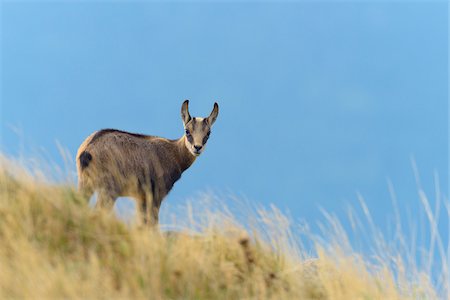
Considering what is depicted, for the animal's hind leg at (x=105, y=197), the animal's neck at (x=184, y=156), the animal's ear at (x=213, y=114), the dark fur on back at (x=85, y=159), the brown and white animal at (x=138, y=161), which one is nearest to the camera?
the animal's hind leg at (x=105, y=197)

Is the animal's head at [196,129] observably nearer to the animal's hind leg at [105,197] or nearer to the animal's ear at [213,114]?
the animal's ear at [213,114]

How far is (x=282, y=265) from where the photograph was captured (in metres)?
7.01

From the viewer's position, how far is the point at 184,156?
1255 centimetres

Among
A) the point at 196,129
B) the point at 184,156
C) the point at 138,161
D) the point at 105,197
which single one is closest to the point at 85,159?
the point at 105,197

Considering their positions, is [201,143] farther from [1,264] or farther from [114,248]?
[1,264]

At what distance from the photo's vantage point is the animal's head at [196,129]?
11744mm

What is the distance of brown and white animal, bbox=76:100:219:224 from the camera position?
1021 centimetres

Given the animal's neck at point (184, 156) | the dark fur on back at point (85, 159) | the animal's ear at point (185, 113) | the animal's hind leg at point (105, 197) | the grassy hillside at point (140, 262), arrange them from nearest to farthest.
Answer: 1. the grassy hillside at point (140, 262)
2. the animal's hind leg at point (105, 197)
3. the dark fur on back at point (85, 159)
4. the animal's ear at point (185, 113)
5. the animal's neck at point (184, 156)

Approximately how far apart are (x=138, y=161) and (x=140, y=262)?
595 centimetres

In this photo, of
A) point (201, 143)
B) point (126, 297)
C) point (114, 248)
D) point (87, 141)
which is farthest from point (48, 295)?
point (201, 143)

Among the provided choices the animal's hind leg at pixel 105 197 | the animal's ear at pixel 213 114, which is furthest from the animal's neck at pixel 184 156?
the animal's hind leg at pixel 105 197

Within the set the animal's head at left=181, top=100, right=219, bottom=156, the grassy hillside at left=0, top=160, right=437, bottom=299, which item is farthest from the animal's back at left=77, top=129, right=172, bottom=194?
the grassy hillside at left=0, top=160, right=437, bottom=299

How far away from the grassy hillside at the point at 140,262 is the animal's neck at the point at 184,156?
17.5 ft

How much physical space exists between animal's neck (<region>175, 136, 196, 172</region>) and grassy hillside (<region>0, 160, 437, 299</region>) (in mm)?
5343
